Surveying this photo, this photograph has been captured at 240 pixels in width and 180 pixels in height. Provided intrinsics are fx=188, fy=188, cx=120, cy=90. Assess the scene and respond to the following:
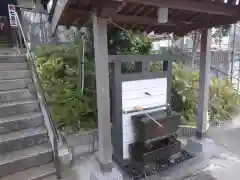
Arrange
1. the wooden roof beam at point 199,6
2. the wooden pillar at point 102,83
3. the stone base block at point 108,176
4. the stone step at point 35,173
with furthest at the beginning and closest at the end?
the stone step at point 35,173 → the stone base block at point 108,176 → the wooden pillar at point 102,83 → the wooden roof beam at point 199,6

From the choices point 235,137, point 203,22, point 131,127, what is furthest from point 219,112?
point 131,127

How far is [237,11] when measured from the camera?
2.63 meters

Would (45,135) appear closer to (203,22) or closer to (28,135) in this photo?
(28,135)

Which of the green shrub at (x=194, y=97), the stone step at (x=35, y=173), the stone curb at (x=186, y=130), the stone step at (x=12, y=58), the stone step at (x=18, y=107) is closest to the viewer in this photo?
the stone step at (x=35, y=173)

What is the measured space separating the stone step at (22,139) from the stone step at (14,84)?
2.96 feet

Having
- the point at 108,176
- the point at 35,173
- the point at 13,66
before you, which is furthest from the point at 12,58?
the point at 108,176

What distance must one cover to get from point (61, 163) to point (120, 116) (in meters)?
1.14

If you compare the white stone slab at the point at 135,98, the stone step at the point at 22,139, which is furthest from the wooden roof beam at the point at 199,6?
the stone step at the point at 22,139

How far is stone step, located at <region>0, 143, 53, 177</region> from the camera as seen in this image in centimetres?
247

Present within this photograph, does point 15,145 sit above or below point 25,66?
below

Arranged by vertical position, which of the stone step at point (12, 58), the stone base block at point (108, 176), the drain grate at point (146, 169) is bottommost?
the drain grate at point (146, 169)

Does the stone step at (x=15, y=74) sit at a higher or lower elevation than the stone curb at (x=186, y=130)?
higher

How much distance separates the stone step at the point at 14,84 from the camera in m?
3.29

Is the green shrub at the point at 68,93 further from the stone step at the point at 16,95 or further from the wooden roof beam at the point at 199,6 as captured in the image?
the wooden roof beam at the point at 199,6
